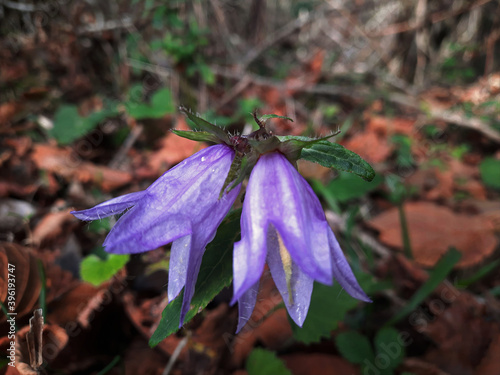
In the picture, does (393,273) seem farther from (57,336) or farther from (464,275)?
(57,336)

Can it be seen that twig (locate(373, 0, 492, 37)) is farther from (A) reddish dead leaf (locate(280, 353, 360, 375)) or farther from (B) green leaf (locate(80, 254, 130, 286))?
(B) green leaf (locate(80, 254, 130, 286))

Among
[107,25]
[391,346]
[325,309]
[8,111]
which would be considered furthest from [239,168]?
[107,25]

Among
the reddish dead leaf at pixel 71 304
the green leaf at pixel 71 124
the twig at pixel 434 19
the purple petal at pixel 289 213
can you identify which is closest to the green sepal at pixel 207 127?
the purple petal at pixel 289 213

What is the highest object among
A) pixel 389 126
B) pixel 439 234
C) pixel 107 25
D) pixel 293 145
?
pixel 293 145

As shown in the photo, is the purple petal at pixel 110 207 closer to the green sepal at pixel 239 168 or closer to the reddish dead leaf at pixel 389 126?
the green sepal at pixel 239 168

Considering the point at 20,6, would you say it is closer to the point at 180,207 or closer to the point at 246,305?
the point at 180,207
